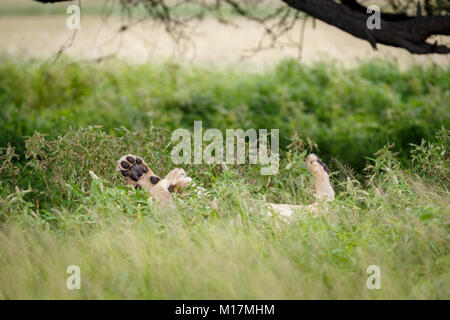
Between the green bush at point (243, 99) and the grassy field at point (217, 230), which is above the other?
the green bush at point (243, 99)

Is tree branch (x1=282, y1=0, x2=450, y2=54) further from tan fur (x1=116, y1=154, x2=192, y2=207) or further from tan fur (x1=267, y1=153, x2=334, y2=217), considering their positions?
tan fur (x1=116, y1=154, x2=192, y2=207)

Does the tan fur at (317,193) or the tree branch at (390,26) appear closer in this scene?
the tan fur at (317,193)

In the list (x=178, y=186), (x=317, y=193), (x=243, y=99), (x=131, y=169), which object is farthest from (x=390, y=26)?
(x=243, y=99)

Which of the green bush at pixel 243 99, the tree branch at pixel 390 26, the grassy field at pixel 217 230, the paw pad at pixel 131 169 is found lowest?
the grassy field at pixel 217 230

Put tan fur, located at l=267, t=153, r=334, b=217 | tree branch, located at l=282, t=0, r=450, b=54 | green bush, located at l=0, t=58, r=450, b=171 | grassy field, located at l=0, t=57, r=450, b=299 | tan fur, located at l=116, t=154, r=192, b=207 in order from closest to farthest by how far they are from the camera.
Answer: grassy field, located at l=0, t=57, r=450, b=299 → tan fur, located at l=267, t=153, r=334, b=217 → tan fur, located at l=116, t=154, r=192, b=207 → tree branch, located at l=282, t=0, r=450, b=54 → green bush, located at l=0, t=58, r=450, b=171

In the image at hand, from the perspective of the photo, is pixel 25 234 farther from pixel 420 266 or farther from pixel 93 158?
pixel 420 266

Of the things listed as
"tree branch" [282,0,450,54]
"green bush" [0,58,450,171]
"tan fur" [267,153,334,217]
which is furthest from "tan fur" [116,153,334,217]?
"green bush" [0,58,450,171]

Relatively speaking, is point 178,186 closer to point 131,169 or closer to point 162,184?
point 162,184

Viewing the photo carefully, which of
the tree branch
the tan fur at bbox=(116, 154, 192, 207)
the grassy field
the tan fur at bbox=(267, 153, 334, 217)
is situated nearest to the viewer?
the grassy field

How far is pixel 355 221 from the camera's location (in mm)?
3750

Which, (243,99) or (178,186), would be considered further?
(243,99)

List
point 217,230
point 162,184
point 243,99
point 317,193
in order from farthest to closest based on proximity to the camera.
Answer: point 243,99
point 317,193
point 162,184
point 217,230

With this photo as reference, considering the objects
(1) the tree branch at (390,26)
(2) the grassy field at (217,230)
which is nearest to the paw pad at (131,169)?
(2) the grassy field at (217,230)

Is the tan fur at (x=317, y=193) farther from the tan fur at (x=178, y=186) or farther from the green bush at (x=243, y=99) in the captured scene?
the green bush at (x=243, y=99)
